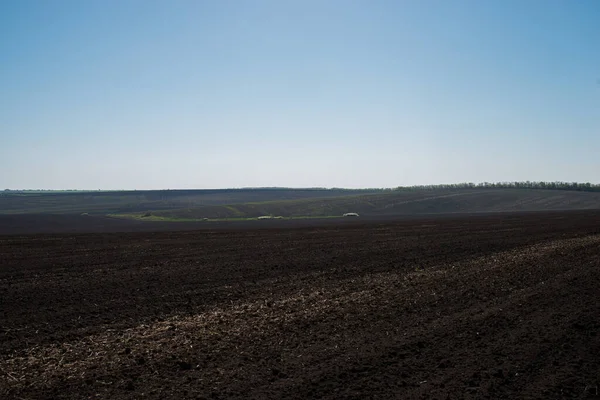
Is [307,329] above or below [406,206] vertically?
below

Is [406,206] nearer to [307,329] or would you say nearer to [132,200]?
[307,329]

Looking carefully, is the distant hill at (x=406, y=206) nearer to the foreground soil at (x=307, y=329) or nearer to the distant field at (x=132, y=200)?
the distant field at (x=132, y=200)

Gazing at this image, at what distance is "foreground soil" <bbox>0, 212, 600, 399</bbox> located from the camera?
672 centimetres

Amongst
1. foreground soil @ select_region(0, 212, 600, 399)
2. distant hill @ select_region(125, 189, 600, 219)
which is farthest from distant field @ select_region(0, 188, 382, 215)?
foreground soil @ select_region(0, 212, 600, 399)

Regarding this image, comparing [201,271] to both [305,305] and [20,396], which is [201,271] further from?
[20,396]

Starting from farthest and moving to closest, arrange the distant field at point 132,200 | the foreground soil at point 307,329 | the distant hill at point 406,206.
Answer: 1. the distant field at point 132,200
2. the distant hill at point 406,206
3. the foreground soil at point 307,329

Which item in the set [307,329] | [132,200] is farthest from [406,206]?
[132,200]

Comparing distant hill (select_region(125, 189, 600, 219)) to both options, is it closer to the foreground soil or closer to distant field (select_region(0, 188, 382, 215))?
distant field (select_region(0, 188, 382, 215))

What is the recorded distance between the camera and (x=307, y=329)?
31.0 feet

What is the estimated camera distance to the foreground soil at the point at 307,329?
22.1ft

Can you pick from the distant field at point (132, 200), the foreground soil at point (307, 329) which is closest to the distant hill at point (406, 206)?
the distant field at point (132, 200)

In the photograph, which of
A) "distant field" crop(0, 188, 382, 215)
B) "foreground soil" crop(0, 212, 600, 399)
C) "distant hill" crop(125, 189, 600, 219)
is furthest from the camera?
"distant field" crop(0, 188, 382, 215)

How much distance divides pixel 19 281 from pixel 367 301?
11.4 m

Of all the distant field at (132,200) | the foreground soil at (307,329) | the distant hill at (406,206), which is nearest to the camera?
the foreground soil at (307,329)
